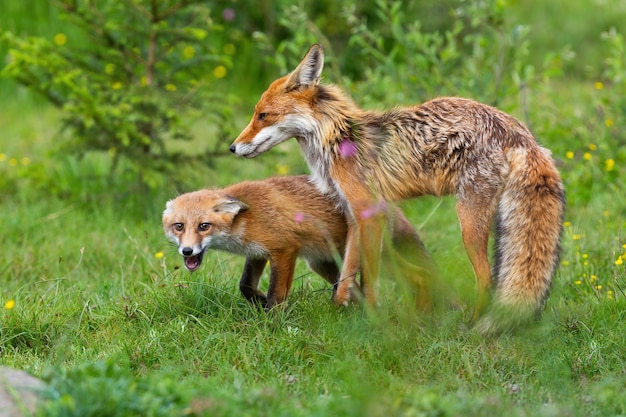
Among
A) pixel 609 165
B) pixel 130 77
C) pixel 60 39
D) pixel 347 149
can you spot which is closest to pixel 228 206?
pixel 347 149

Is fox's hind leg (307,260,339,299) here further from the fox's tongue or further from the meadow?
the fox's tongue

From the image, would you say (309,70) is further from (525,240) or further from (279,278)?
(525,240)

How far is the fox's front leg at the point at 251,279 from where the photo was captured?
19.4ft

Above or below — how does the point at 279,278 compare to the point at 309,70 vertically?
below

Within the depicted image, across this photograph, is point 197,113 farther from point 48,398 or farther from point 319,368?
point 48,398

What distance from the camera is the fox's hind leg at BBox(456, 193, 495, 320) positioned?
518cm

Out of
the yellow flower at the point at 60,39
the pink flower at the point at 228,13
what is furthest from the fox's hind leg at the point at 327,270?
the yellow flower at the point at 60,39

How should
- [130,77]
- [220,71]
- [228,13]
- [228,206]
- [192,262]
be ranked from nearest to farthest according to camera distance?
[192,262], [228,206], [130,77], [228,13], [220,71]

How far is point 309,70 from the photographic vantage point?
5777 mm

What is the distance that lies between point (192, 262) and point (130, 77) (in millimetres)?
3764

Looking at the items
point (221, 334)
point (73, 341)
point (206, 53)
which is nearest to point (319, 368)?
point (221, 334)

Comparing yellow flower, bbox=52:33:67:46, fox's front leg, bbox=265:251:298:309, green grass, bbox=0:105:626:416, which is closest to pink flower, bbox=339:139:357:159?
fox's front leg, bbox=265:251:298:309

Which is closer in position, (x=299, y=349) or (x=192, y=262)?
(x=299, y=349)

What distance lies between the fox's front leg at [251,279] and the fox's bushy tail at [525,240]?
1.57 metres
